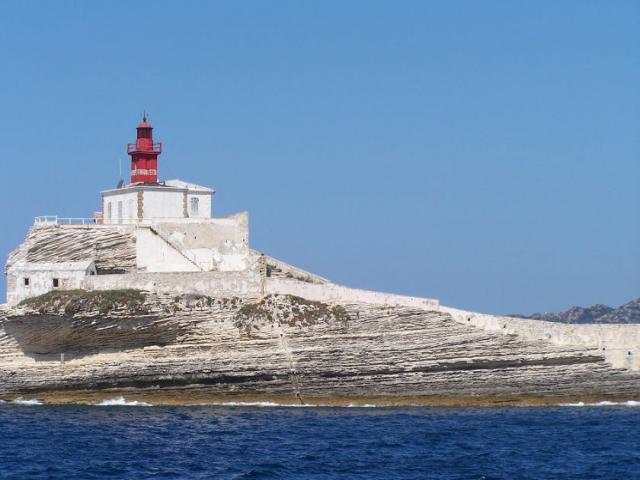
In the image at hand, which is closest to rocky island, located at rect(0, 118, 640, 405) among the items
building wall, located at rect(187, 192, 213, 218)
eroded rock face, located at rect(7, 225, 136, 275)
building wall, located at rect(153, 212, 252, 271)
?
eroded rock face, located at rect(7, 225, 136, 275)

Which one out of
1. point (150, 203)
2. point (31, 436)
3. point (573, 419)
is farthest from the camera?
point (150, 203)

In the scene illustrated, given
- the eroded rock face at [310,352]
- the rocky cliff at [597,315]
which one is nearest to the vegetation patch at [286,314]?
the eroded rock face at [310,352]

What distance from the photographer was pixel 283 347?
44781 mm

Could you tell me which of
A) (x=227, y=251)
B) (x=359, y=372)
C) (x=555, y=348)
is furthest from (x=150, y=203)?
(x=555, y=348)

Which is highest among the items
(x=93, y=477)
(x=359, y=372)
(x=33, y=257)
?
(x=33, y=257)

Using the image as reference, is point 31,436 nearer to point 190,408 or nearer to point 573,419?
point 190,408

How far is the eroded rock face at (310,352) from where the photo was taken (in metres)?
44.5

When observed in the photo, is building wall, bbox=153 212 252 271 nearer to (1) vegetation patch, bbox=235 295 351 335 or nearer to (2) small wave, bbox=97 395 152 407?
(1) vegetation patch, bbox=235 295 351 335

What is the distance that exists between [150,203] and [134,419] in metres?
12.5

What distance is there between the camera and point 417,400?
45.5 metres

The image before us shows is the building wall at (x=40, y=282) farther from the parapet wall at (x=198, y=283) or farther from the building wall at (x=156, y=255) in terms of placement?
the building wall at (x=156, y=255)

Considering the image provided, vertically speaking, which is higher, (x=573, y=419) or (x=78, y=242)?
(x=78, y=242)

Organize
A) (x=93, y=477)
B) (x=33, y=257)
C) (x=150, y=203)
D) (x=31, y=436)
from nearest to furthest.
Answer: (x=93, y=477)
(x=31, y=436)
(x=33, y=257)
(x=150, y=203)

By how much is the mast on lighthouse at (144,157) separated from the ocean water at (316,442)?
1144 centimetres
